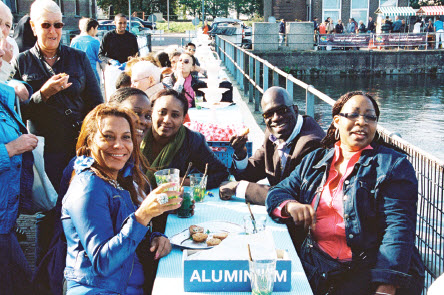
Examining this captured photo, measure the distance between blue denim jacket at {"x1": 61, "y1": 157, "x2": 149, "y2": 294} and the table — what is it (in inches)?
7.2

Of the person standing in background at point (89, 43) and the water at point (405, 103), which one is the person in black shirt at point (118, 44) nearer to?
the person standing in background at point (89, 43)

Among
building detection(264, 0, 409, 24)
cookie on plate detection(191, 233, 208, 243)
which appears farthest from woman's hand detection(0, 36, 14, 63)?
building detection(264, 0, 409, 24)

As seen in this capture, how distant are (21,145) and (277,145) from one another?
155cm

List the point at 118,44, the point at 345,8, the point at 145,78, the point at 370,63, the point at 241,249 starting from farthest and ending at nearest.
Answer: the point at 345,8 < the point at 370,63 < the point at 118,44 < the point at 145,78 < the point at 241,249

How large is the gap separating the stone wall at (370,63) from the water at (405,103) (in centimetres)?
40

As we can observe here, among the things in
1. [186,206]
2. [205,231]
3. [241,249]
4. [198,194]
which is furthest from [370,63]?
[241,249]

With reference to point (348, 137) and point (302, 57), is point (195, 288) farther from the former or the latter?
point (302, 57)

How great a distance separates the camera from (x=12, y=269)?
262 centimetres

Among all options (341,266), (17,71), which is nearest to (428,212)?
→ (341,266)

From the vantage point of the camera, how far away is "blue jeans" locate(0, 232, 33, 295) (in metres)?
2.59

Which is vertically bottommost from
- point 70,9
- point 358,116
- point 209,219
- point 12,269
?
point 12,269

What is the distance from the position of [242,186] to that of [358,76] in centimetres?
2659

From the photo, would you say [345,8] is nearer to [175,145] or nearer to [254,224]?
[175,145]

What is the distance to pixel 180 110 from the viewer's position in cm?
338
